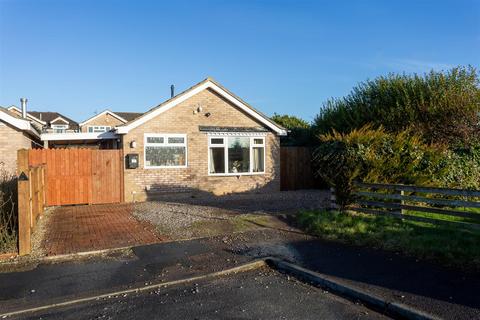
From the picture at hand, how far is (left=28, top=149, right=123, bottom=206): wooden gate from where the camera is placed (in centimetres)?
1388

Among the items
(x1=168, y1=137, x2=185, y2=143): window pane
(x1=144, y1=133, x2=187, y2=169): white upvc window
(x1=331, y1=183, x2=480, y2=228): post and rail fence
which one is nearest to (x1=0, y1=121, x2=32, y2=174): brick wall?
(x1=144, y1=133, x2=187, y2=169): white upvc window

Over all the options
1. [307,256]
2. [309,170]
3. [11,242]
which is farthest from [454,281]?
[309,170]

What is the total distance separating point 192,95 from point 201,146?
84.0 inches

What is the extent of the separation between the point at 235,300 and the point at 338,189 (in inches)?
254

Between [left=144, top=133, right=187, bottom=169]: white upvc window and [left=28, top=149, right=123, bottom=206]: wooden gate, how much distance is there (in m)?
1.13

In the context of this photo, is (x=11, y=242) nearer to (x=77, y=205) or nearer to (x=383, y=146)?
(x=77, y=205)

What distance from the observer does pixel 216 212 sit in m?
11.7

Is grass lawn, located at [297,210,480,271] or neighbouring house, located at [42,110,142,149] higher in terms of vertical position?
neighbouring house, located at [42,110,142,149]

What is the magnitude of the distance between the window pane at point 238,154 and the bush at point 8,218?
30.0ft

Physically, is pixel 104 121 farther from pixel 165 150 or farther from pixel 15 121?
pixel 15 121

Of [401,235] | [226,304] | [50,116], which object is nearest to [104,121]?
[50,116]

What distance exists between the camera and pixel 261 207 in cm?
1290

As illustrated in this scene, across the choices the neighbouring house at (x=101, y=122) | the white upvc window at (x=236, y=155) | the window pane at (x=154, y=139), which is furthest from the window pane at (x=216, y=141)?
the neighbouring house at (x=101, y=122)

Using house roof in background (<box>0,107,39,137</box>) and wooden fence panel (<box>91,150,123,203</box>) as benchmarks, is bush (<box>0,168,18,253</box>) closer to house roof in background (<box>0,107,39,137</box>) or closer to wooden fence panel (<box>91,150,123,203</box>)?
wooden fence panel (<box>91,150,123,203</box>)
